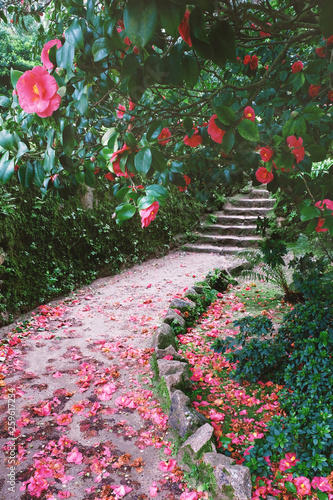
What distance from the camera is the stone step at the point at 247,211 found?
6.75 meters

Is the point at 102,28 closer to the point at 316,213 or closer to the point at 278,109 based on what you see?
the point at 316,213

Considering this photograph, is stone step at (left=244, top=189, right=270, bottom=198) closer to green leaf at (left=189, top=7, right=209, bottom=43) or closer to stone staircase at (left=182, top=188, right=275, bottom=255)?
stone staircase at (left=182, top=188, right=275, bottom=255)

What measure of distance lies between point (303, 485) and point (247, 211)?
6.07 m

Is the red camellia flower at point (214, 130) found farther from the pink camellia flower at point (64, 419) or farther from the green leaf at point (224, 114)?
the pink camellia flower at point (64, 419)

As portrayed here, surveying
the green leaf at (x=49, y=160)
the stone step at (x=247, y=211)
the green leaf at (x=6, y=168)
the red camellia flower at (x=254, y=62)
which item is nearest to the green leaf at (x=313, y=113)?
the green leaf at (x=49, y=160)

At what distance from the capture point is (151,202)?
690mm

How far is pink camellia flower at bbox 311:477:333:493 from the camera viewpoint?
1.24 m

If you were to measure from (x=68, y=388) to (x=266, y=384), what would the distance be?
1.33m

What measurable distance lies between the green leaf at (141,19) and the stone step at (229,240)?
19.1 feet

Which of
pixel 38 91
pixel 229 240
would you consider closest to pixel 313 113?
pixel 38 91

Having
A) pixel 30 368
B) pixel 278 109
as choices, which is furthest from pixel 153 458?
pixel 278 109

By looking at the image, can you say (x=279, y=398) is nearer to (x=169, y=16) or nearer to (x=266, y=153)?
(x=266, y=153)

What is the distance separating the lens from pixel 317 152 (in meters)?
1.05

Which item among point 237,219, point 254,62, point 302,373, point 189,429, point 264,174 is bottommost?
point 189,429
